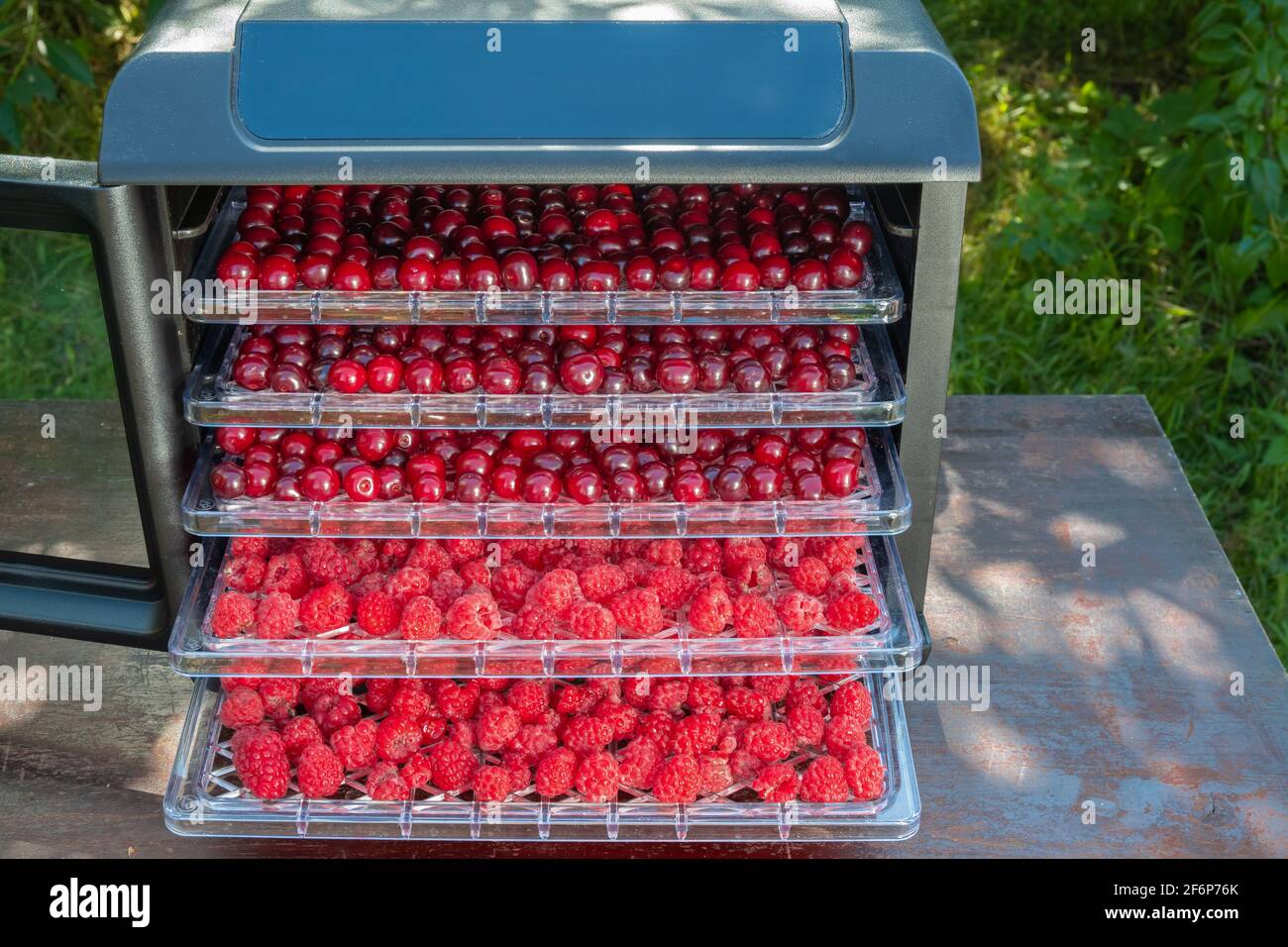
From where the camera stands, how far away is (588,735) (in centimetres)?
213

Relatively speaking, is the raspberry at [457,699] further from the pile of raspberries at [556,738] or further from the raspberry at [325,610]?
the raspberry at [325,610]

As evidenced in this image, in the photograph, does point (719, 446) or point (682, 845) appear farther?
point (719, 446)

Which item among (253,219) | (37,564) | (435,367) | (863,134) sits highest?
(863,134)

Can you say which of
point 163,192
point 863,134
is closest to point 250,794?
point 163,192

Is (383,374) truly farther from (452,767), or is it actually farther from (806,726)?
(806,726)

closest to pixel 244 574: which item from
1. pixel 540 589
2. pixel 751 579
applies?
pixel 540 589

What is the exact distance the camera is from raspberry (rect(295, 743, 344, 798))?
6.73 feet

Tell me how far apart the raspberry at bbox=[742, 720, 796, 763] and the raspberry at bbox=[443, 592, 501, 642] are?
1.34 feet

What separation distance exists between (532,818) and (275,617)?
1.57ft

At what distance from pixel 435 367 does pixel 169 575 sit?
1.72 ft

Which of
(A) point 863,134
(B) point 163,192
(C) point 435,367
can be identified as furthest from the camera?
(C) point 435,367

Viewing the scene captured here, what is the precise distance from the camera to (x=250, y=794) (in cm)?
208
